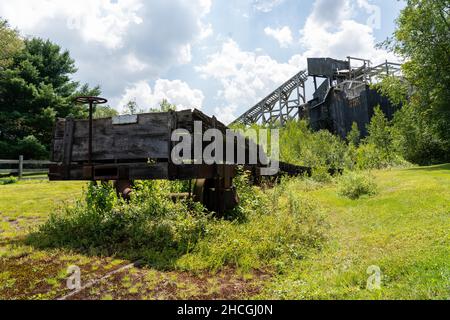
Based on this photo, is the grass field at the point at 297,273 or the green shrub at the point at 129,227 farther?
the green shrub at the point at 129,227

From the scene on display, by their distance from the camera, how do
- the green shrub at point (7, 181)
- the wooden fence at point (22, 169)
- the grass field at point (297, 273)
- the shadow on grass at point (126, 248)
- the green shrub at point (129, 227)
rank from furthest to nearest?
1. the wooden fence at point (22, 169)
2. the green shrub at point (7, 181)
3. the green shrub at point (129, 227)
4. the shadow on grass at point (126, 248)
5. the grass field at point (297, 273)

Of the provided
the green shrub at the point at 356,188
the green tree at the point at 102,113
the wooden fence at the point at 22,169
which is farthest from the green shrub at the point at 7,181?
the green shrub at the point at 356,188

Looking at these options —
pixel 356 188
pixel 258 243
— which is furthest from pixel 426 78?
pixel 258 243

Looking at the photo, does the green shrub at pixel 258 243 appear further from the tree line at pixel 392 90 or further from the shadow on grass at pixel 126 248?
the tree line at pixel 392 90

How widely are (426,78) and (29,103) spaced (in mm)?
28646

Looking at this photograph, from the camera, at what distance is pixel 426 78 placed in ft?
62.7

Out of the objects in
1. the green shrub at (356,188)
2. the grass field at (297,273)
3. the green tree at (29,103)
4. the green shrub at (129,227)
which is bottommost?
the grass field at (297,273)

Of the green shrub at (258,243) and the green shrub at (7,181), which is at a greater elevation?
the green shrub at (7,181)

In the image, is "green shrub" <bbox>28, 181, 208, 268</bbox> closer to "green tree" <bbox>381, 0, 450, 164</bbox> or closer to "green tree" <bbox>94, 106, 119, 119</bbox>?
"green tree" <bbox>381, 0, 450, 164</bbox>

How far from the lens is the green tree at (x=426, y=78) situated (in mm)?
18578

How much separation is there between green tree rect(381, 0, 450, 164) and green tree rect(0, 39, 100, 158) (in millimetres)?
25089

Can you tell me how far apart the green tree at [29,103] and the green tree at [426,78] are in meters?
25.1

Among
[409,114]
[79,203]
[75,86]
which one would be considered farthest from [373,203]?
[75,86]
